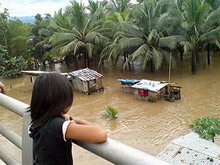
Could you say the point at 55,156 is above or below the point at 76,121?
below

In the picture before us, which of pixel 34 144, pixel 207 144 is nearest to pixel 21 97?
pixel 207 144

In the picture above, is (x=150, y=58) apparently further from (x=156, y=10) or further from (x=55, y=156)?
(x=55, y=156)

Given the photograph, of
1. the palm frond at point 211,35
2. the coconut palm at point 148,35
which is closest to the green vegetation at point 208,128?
the coconut palm at point 148,35

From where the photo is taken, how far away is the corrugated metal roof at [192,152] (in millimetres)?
6543

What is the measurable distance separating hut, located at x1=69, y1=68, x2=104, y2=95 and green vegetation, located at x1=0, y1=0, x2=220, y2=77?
257cm

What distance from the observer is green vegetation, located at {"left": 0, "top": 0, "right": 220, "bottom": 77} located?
58.5 feet

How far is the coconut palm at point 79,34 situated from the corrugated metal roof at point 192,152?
1374 centimetres

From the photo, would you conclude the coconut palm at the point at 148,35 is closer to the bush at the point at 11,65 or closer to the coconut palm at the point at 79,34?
the coconut palm at the point at 79,34

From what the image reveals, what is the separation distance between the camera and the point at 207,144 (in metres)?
7.21

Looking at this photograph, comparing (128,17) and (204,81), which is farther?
(128,17)

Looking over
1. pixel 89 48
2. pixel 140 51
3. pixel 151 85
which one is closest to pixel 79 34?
pixel 89 48

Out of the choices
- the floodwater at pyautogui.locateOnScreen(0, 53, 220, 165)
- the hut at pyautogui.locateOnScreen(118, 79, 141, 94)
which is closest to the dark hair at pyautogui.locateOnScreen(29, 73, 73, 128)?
the floodwater at pyautogui.locateOnScreen(0, 53, 220, 165)

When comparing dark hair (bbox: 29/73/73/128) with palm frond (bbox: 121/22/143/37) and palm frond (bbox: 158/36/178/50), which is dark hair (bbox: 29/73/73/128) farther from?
palm frond (bbox: 121/22/143/37)

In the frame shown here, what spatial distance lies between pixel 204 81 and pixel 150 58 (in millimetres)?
3299
